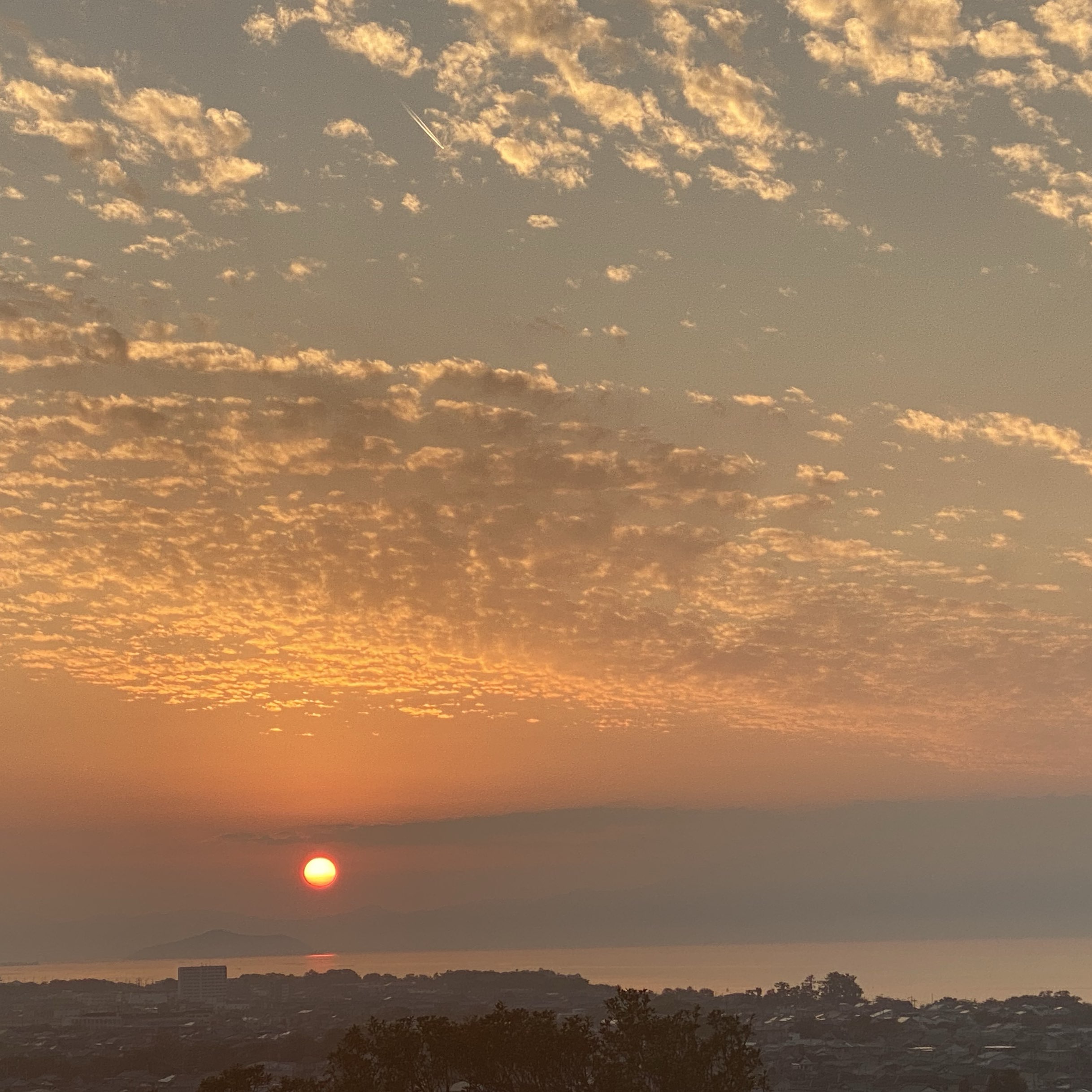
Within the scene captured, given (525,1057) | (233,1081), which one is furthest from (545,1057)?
(233,1081)

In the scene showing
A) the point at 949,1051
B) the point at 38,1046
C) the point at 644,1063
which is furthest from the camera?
the point at 38,1046

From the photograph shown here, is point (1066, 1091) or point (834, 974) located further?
point (834, 974)

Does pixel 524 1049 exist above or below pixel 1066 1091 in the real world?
above

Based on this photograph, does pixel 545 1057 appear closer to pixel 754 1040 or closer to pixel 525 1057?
pixel 525 1057

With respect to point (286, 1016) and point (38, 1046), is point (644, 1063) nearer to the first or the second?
point (38, 1046)

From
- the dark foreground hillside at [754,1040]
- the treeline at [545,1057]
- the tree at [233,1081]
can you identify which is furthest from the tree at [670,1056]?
the tree at [233,1081]

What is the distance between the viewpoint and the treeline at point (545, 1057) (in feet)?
118

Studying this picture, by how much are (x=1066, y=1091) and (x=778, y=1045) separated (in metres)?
34.6

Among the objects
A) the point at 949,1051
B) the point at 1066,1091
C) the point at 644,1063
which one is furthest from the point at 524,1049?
the point at 949,1051

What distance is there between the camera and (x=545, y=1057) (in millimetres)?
37281

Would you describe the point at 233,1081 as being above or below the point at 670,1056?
below

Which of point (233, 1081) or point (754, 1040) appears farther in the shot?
point (754, 1040)

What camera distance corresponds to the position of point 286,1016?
17425 cm

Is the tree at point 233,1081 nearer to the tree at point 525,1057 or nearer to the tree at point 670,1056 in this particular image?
the tree at point 525,1057
